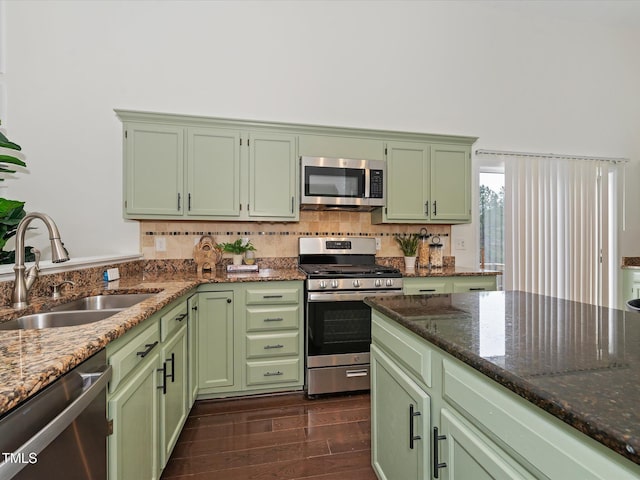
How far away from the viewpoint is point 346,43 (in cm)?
315

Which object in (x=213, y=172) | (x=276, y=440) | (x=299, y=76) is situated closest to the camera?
(x=276, y=440)

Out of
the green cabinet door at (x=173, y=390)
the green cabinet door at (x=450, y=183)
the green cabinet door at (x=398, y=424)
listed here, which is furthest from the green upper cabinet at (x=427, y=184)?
the green cabinet door at (x=173, y=390)

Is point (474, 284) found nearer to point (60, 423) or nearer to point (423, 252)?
point (423, 252)

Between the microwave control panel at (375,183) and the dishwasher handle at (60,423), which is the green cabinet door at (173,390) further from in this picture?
the microwave control panel at (375,183)

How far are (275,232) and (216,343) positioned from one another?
44.7 inches

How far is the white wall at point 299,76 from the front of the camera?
266 centimetres

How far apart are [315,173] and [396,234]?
1.10 metres

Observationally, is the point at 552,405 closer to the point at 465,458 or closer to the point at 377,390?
the point at 465,458

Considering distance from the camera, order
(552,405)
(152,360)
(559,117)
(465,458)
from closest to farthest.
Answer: (552,405) → (465,458) → (152,360) → (559,117)

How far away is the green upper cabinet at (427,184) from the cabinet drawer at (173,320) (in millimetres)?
1841

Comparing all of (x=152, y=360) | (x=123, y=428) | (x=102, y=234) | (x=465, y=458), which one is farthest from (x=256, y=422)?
(x=102, y=234)

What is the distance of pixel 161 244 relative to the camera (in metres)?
2.81

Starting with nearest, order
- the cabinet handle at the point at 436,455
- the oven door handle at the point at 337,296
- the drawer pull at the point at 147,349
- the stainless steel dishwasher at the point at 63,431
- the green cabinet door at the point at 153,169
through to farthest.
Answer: the stainless steel dishwasher at the point at 63,431
the cabinet handle at the point at 436,455
the drawer pull at the point at 147,349
the oven door handle at the point at 337,296
the green cabinet door at the point at 153,169

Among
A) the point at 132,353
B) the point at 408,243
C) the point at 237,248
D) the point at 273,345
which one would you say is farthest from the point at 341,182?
the point at 132,353
